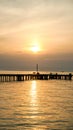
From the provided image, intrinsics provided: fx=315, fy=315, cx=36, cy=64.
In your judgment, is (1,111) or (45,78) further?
(45,78)

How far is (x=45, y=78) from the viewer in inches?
4439

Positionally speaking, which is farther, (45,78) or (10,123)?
(45,78)

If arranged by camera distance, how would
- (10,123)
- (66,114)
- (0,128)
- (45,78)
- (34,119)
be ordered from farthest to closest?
(45,78), (66,114), (34,119), (10,123), (0,128)

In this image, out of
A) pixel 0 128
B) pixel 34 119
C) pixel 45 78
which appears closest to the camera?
pixel 0 128

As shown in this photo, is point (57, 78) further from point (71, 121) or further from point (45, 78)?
point (71, 121)

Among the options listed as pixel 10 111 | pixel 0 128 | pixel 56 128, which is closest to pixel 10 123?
pixel 0 128

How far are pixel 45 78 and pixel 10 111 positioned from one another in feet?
271

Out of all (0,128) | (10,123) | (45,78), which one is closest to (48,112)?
(10,123)

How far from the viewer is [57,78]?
4614 inches

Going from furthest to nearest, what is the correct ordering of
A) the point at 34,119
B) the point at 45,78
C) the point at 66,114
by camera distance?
1. the point at 45,78
2. the point at 66,114
3. the point at 34,119

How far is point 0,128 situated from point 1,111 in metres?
8.29

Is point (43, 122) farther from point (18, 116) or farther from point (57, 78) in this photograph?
point (57, 78)

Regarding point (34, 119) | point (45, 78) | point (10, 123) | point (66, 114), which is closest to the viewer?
point (10, 123)

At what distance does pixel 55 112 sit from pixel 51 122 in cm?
544
